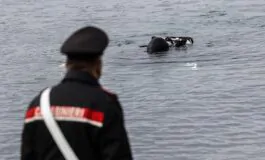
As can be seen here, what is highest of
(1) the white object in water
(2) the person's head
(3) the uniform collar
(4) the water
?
(2) the person's head

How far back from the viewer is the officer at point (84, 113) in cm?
494

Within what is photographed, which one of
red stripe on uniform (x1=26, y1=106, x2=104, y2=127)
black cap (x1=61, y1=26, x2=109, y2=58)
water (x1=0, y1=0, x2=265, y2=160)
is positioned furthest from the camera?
water (x1=0, y1=0, x2=265, y2=160)

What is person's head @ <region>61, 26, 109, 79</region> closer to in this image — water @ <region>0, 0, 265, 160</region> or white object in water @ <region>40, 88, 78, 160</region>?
white object in water @ <region>40, 88, 78, 160</region>

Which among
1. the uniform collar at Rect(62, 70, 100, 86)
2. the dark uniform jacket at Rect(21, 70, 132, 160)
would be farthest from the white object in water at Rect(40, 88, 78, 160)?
the uniform collar at Rect(62, 70, 100, 86)

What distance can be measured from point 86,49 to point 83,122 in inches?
18.5

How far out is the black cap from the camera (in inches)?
198

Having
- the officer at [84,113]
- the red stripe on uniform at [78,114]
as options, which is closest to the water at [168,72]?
the officer at [84,113]

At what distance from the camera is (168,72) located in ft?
82.6

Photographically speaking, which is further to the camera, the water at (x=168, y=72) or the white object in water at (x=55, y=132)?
the water at (x=168, y=72)

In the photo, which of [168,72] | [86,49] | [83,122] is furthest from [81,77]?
[168,72]

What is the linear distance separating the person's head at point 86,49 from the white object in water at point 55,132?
0.31m

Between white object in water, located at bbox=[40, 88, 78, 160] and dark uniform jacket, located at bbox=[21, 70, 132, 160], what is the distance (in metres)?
0.03

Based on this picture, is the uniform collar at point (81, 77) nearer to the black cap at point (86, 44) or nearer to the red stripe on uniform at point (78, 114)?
the black cap at point (86, 44)

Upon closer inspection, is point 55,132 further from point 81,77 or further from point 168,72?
point 168,72
